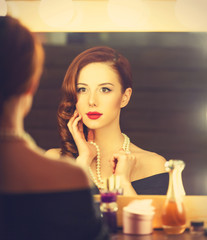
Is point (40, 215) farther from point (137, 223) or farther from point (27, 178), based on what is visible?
point (137, 223)

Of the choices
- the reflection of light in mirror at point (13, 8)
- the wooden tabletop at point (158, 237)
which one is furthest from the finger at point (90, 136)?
the reflection of light in mirror at point (13, 8)

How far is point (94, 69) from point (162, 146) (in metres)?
0.42

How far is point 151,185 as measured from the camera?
1.47 m

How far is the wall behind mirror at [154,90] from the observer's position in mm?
1537

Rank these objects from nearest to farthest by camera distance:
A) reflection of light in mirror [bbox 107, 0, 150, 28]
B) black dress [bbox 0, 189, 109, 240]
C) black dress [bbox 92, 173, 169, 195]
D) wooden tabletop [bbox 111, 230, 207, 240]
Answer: black dress [bbox 0, 189, 109, 240]
wooden tabletop [bbox 111, 230, 207, 240]
black dress [bbox 92, 173, 169, 195]
reflection of light in mirror [bbox 107, 0, 150, 28]

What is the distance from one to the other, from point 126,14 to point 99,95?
37 cm

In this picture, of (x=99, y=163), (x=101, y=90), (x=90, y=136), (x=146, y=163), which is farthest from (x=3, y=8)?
(x=146, y=163)

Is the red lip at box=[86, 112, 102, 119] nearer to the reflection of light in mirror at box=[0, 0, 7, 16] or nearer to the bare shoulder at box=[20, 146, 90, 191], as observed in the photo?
the reflection of light in mirror at box=[0, 0, 7, 16]

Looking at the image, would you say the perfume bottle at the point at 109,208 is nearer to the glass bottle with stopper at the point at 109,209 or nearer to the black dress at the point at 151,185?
the glass bottle with stopper at the point at 109,209

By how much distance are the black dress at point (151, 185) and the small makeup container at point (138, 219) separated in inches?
8.9

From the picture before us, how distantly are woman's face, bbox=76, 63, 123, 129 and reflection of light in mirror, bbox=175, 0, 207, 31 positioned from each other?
381 mm

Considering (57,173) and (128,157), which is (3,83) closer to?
(57,173)

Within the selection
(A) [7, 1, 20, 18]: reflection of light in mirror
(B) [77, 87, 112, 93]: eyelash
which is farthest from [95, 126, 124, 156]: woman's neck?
(A) [7, 1, 20, 18]: reflection of light in mirror

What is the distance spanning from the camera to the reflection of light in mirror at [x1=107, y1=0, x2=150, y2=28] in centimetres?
156
